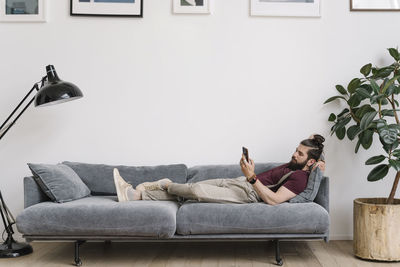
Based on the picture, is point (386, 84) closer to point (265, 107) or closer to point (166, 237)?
point (265, 107)

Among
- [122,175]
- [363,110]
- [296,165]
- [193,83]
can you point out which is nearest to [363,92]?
[363,110]

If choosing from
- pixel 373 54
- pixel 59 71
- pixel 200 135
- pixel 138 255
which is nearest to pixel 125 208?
pixel 138 255

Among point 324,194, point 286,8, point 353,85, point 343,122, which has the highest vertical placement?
point 286,8

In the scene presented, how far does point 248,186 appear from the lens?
3.52 metres

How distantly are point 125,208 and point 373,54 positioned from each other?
2.47 m

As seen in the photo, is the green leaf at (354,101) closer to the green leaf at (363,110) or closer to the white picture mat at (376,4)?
the green leaf at (363,110)

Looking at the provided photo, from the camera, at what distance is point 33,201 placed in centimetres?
342

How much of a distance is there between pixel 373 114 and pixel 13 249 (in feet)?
9.06

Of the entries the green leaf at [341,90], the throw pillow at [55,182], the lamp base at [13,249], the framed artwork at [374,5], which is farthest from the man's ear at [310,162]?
the lamp base at [13,249]

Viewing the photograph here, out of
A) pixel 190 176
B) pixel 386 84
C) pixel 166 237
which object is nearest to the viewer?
pixel 166 237

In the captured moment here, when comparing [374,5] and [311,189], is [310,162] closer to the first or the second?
[311,189]

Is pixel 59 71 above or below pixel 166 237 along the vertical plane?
above

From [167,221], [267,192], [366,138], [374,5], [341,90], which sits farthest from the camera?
[374,5]

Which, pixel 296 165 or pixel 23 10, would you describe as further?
pixel 23 10
